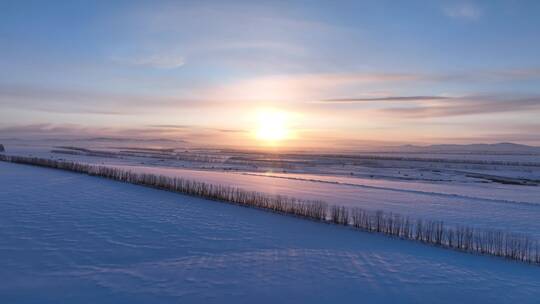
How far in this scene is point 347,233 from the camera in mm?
15164

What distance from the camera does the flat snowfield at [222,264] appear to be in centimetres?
888

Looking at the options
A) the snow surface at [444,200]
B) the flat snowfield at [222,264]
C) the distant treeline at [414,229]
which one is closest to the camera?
the flat snowfield at [222,264]

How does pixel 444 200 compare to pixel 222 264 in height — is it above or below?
above

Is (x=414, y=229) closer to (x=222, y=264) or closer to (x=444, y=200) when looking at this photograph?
(x=222, y=264)

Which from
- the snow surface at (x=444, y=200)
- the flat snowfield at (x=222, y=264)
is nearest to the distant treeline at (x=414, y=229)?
the flat snowfield at (x=222, y=264)

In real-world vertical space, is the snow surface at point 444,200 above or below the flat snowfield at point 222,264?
above

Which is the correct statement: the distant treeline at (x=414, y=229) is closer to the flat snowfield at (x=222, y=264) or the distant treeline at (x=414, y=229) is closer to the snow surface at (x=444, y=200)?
the flat snowfield at (x=222, y=264)

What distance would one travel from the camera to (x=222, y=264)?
35.5 feet

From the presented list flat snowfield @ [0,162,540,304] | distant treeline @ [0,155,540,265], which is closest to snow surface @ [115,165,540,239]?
distant treeline @ [0,155,540,265]

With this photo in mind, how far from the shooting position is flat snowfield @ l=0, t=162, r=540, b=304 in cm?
888

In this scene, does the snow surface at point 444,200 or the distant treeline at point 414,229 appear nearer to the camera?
the distant treeline at point 414,229

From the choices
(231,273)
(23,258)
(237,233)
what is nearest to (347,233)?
(237,233)

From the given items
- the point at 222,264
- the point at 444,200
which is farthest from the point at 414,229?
the point at 444,200

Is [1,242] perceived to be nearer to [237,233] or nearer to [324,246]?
[237,233]
